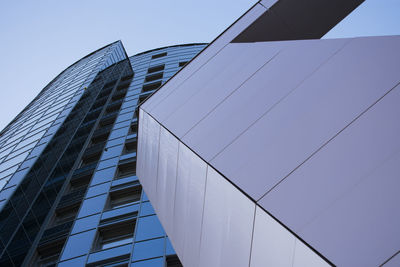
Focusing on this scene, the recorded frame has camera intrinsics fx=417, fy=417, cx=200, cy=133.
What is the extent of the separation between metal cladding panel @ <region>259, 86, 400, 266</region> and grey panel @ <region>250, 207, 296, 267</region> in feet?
0.33

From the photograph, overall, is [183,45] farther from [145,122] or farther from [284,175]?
[284,175]

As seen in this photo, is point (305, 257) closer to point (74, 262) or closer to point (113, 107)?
point (74, 262)

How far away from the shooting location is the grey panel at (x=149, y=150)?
8797 millimetres

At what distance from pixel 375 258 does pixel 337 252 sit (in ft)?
0.92

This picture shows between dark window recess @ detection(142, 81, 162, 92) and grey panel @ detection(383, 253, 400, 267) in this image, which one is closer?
grey panel @ detection(383, 253, 400, 267)

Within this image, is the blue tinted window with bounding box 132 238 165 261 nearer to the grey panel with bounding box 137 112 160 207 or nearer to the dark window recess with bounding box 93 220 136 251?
the dark window recess with bounding box 93 220 136 251

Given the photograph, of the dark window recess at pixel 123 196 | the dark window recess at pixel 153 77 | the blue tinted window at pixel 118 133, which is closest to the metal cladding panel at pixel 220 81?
the dark window recess at pixel 123 196

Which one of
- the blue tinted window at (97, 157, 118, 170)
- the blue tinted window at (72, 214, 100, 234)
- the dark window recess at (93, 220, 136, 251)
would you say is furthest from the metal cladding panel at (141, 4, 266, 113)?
the blue tinted window at (97, 157, 118, 170)

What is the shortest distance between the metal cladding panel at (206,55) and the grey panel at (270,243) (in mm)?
4891

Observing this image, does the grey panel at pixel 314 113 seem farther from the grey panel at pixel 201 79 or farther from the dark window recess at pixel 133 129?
the dark window recess at pixel 133 129

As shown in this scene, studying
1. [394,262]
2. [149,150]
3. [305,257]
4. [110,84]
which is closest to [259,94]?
[305,257]

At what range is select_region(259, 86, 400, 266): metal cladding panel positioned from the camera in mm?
2576

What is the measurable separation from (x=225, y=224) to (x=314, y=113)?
1.66m

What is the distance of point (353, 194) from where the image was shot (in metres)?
2.88
